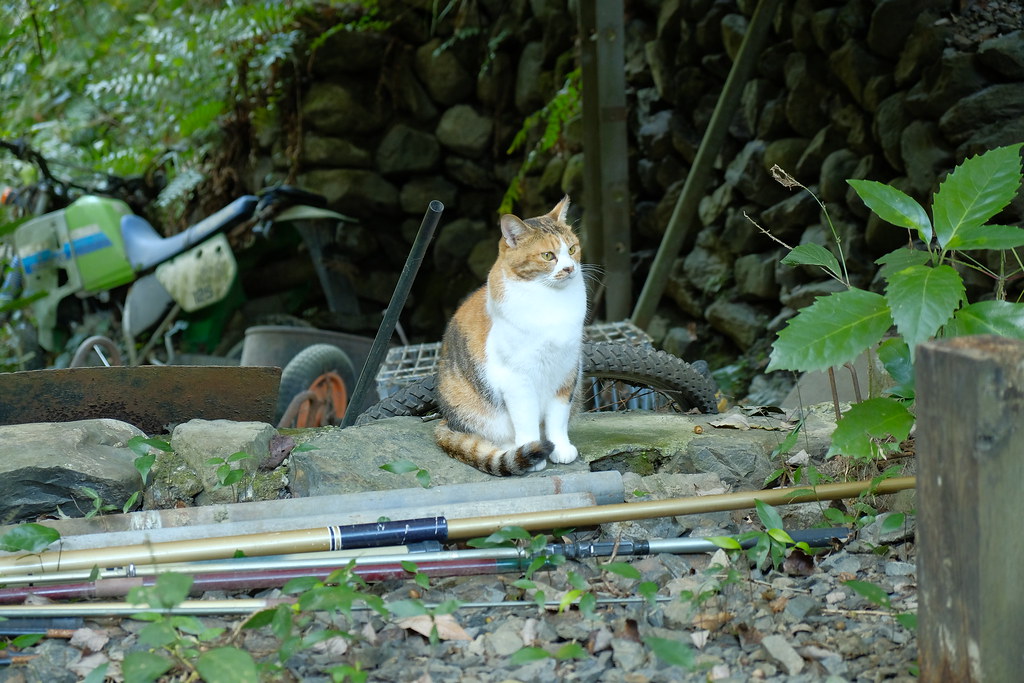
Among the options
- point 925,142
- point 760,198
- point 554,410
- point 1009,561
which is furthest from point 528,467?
point 760,198

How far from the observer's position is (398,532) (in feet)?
5.99

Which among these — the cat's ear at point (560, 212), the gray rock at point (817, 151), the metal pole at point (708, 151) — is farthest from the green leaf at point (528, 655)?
the gray rock at point (817, 151)

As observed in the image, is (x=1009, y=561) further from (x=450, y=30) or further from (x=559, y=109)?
(x=450, y=30)

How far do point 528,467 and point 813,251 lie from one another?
85 centimetres

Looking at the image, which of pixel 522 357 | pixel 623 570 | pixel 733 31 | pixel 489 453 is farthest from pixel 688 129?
pixel 623 570

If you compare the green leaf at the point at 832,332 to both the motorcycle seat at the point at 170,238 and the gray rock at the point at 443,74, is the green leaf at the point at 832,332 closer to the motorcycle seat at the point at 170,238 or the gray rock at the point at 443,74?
→ the motorcycle seat at the point at 170,238

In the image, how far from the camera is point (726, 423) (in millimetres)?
2641

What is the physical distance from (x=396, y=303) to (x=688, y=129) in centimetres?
348

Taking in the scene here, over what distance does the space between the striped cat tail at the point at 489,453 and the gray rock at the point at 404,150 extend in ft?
17.2

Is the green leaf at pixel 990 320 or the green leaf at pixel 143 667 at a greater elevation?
the green leaf at pixel 990 320

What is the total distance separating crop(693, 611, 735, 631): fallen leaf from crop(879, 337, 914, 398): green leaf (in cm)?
62

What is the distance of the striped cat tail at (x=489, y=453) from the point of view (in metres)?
2.18

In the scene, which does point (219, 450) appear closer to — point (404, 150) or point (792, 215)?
point (792, 215)

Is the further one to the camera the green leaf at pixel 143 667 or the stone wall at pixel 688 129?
the stone wall at pixel 688 129
